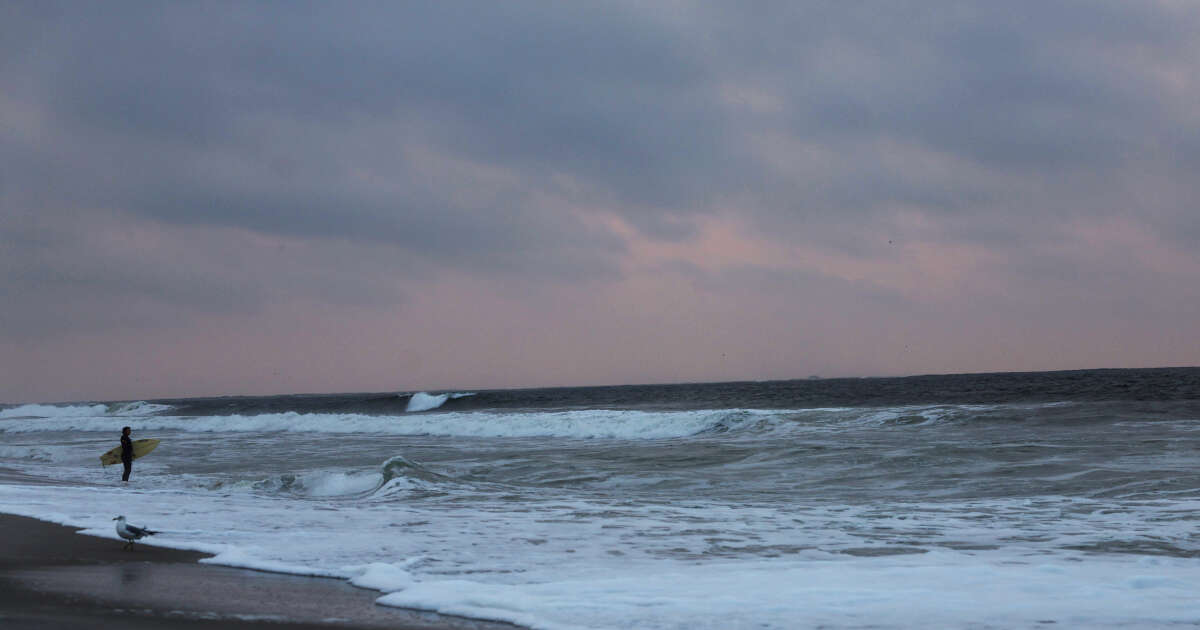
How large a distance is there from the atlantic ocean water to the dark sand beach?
29 centimetres

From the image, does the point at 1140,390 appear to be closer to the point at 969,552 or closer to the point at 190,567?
the point at 969,552

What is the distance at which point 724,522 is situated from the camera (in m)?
10.2

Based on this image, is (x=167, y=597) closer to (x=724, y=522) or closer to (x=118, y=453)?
(x=724, y=522)

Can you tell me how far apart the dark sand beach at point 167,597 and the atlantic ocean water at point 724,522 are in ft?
0.95

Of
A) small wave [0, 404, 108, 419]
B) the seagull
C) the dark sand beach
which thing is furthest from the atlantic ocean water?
small wave [0, 404, 108, 419]

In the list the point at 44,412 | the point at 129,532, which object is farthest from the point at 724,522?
the point at 44,412

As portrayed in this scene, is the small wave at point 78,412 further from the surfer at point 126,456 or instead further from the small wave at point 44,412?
the surfer at point 126,456

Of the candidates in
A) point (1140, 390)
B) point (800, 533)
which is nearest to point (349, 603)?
point (800, 533)

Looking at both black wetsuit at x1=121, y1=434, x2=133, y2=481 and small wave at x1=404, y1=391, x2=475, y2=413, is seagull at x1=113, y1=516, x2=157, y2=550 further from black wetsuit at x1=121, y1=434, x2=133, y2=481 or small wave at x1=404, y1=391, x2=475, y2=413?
small wave at x1=404, y1=391, x2=475, y2=413

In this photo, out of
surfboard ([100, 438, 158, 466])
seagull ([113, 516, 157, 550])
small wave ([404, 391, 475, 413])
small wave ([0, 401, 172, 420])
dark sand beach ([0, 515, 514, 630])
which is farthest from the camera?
small wave ([0, 401, 172, 420])

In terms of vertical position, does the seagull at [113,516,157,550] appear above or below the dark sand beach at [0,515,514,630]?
above

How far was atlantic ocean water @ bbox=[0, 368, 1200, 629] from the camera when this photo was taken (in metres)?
6.17

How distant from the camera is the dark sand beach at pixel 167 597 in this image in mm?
5457

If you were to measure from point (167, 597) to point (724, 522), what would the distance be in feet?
18.6
